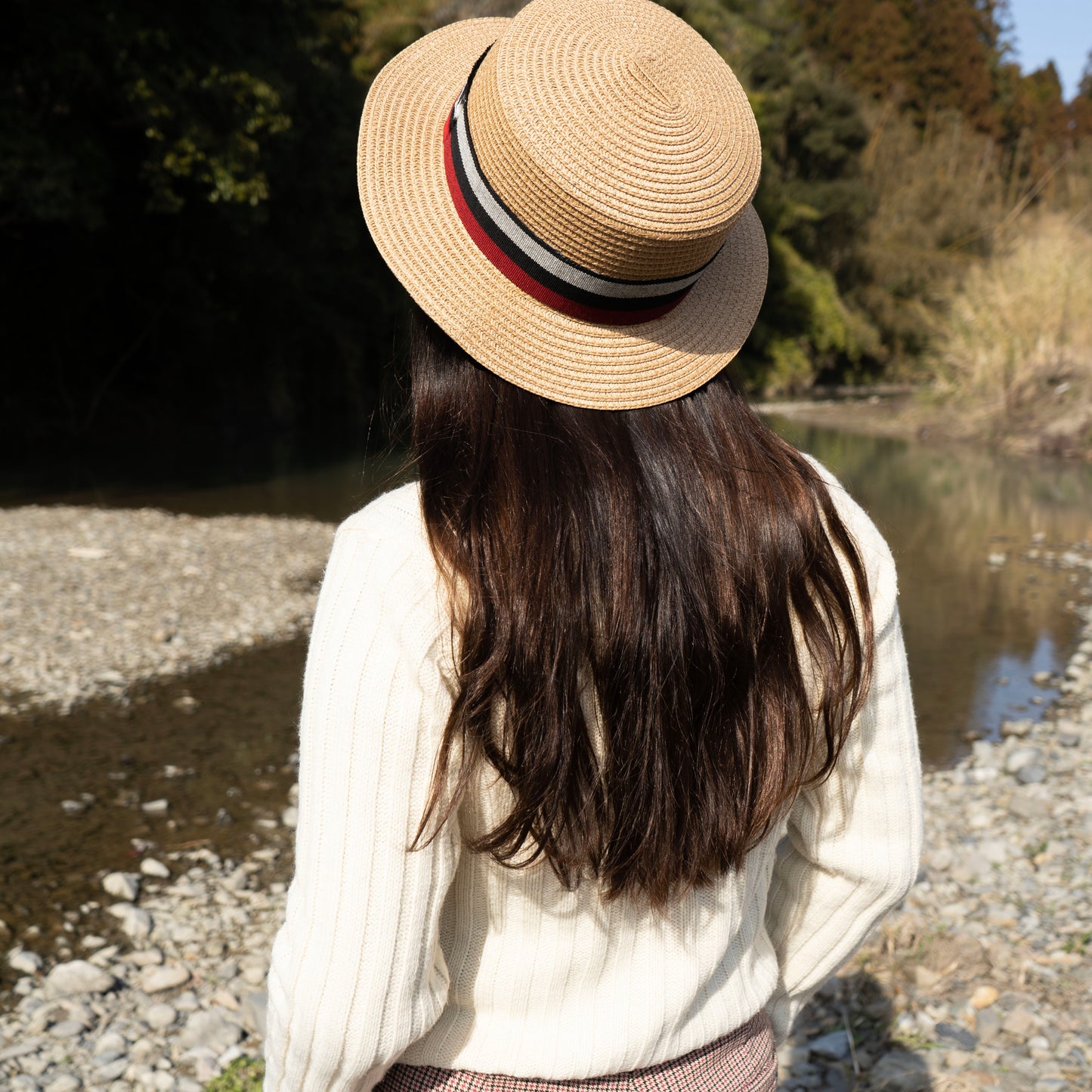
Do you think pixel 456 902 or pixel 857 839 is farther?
pixel 857 839

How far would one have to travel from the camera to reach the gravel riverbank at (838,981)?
8.50ft

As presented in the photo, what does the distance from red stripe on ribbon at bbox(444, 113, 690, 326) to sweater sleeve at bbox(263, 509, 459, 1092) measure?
0.90 feet

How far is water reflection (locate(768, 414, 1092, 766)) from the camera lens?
233 inches

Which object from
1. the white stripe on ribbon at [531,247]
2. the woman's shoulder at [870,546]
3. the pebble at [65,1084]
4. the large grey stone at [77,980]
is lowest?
the large grey stone at [77,980]

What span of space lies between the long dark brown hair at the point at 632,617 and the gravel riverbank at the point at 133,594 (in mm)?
4835

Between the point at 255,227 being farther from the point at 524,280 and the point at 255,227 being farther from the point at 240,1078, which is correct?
the point at 524,280

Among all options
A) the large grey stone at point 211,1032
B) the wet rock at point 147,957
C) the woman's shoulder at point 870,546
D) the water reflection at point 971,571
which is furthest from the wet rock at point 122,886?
the woman's shoulder at point 870,546

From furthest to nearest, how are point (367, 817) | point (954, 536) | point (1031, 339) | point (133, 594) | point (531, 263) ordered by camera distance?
1. point (1031, 339)
2. point (954, 536)
3. point (133, 594)
4. point (531, 263)
5. point (367, 817)

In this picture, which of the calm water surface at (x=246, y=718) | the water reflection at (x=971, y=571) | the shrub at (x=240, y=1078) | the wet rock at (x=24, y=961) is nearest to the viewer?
the shrub at (x=240, y=1078)

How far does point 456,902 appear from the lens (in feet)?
3.34

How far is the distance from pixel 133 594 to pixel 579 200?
22.2 ft

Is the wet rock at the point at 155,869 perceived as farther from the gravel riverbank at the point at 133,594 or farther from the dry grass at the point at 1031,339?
the dry grass at the point at 1031,339

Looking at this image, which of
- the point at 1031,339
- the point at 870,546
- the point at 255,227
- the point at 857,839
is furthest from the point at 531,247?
the point at 1031,339

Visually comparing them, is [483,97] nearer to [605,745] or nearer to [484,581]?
[484,581]
